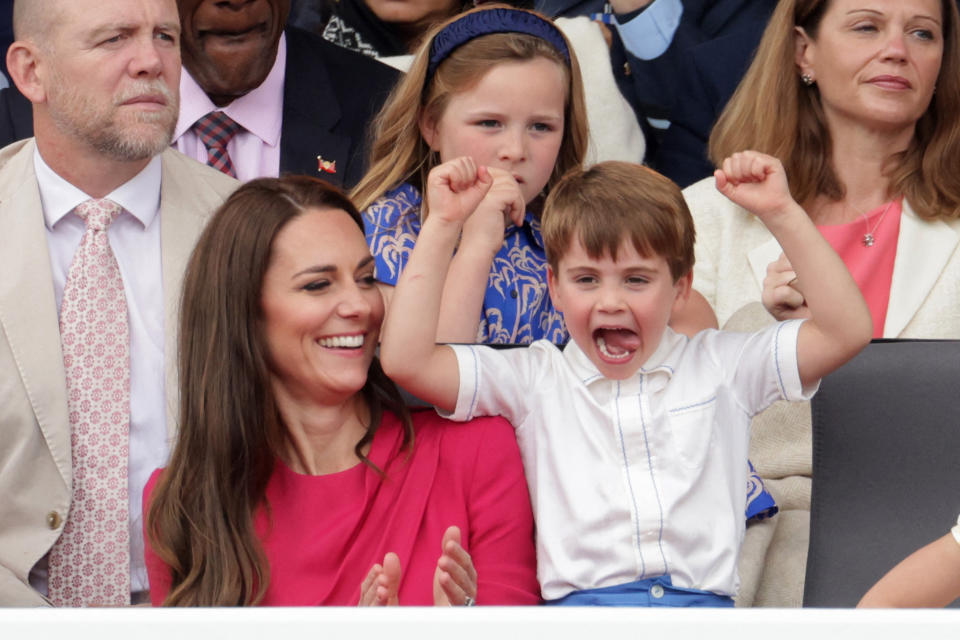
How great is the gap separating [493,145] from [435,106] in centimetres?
17

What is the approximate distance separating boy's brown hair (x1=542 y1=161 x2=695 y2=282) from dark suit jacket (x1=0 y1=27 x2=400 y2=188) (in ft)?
3.07

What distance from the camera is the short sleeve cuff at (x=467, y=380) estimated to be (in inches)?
65.7

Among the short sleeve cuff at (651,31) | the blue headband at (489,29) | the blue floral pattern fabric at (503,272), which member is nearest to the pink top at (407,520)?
the blue floral pattern fabric at (503,272)

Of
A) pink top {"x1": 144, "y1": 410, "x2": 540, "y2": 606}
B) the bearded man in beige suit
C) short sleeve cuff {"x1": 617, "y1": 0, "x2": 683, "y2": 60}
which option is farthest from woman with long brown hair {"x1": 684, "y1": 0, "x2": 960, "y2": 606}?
the bearded man in beige suit

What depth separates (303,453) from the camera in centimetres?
176

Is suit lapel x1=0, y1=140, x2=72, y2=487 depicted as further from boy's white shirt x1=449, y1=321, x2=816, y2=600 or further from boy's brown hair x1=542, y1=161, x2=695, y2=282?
boy's brown hair x1=542, y1=161, x2=695, y2=282

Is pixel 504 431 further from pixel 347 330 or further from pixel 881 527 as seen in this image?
pixel 881 527

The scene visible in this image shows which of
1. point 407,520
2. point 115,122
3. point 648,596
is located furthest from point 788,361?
point 115,122

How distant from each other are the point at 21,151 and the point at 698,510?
1.28m

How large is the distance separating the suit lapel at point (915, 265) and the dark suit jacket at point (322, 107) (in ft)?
3.34

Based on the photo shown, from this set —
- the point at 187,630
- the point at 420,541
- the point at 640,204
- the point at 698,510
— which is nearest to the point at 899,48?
the point at 640,204

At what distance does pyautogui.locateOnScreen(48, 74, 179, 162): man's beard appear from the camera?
2.08 metres

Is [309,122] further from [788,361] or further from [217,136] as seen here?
[788,361]

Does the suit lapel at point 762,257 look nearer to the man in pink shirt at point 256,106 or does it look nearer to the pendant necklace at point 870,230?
the pendant necklace at point 870,230
